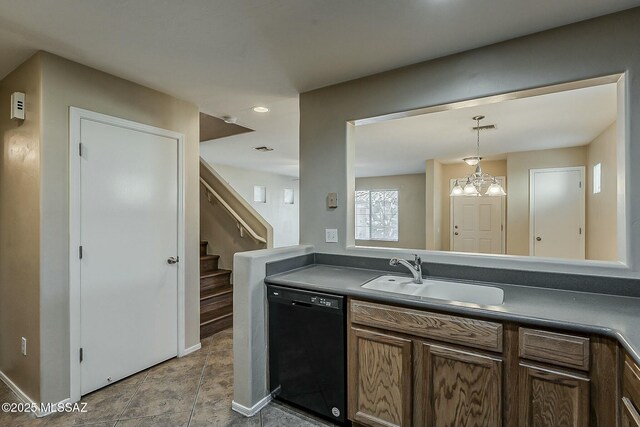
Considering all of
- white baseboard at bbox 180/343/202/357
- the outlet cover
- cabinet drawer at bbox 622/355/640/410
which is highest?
the outlet cover

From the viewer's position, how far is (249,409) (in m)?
1.97

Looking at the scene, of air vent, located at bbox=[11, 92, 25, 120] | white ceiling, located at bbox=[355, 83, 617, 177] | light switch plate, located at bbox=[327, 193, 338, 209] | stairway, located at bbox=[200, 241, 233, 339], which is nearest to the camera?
air vent, located at bbox=[11, 92, 25, 120]

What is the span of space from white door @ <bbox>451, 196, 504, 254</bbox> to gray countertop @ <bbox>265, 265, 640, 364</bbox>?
4910mm

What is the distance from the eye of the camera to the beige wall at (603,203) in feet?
11.9

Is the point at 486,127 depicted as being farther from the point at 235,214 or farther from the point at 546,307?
the point at 235,214

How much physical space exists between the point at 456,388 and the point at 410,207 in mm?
6887

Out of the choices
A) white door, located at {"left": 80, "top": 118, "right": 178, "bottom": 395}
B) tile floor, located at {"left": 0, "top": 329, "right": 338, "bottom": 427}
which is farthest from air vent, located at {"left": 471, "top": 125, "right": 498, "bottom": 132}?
tile floor, located at {"left": 0, "top": 329, "right": 338, "bottom": 427}

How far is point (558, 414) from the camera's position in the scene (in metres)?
1.28

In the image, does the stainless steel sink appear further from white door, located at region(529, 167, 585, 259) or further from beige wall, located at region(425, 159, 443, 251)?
beige wall, located at region(425, 159, 443, 251)

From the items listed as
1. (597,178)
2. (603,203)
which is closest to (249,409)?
(603,203)

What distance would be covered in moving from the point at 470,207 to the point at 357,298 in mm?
5501

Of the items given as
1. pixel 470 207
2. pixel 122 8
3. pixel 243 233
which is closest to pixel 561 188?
pixel 470 207

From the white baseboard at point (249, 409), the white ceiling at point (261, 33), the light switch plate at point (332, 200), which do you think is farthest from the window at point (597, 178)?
the white baseboard at point (249, 409)

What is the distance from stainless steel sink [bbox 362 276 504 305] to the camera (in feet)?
6.02
